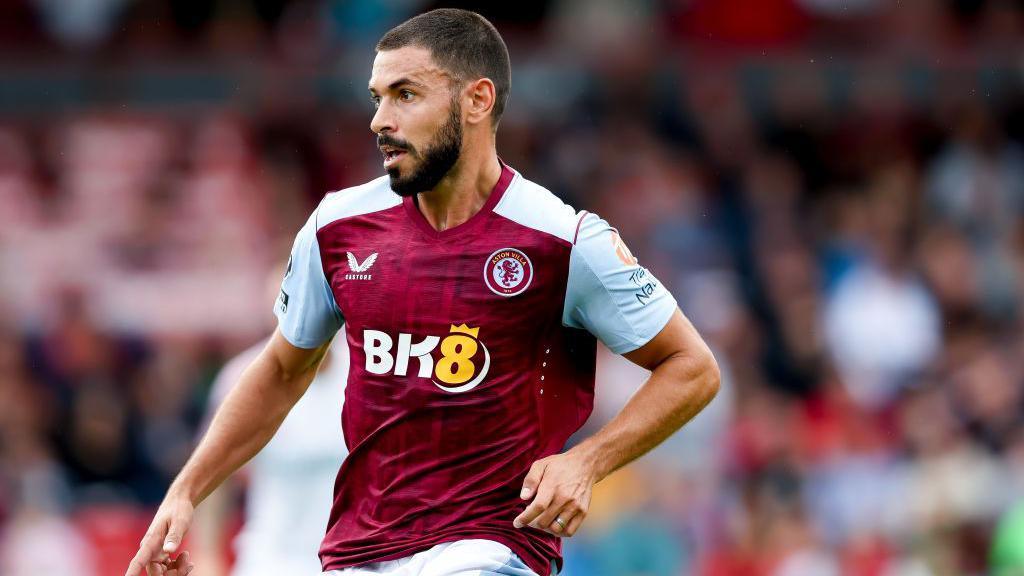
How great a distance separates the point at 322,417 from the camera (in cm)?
743

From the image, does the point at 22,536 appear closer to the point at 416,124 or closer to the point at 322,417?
the point at 322,417

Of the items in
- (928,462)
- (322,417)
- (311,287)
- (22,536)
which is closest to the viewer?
(311,287)

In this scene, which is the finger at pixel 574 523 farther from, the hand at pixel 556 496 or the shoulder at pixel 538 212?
the shoulder at pixel 538 212

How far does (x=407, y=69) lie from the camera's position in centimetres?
481

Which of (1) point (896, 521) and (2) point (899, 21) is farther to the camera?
(2) point (899, 21)

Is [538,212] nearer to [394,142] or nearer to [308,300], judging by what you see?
[394,142]

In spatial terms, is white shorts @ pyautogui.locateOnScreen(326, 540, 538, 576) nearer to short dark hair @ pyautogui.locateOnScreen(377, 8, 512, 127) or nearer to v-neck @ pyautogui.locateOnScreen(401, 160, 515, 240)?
v-neck @ pyautogui.locateOnScreen(401, 160, 515, 240)

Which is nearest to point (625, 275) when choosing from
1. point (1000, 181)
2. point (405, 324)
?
point (405, 324)

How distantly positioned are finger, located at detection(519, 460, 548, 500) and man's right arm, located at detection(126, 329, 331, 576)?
925 millimetres

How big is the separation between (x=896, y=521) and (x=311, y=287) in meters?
6.85

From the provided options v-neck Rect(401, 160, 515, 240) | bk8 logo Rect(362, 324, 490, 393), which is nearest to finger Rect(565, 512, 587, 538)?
bk8 logo Rect(362, 324, 490, 393)

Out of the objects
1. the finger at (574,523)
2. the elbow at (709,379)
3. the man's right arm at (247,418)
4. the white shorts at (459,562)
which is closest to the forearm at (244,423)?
the man's right arm at (247,418)

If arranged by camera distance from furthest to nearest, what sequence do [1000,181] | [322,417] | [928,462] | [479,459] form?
[1000,181] → [928,462] → [322,417] → [479,459]

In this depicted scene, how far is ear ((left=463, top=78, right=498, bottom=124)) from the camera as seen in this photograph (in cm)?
492
